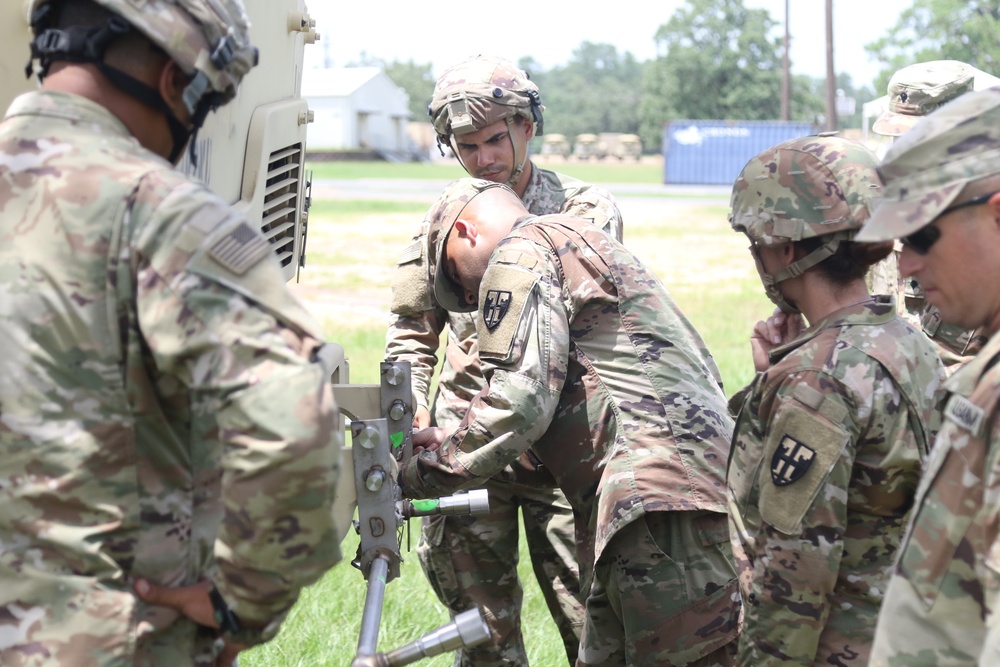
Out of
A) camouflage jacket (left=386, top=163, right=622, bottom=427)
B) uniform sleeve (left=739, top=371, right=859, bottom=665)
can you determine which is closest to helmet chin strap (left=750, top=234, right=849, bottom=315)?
uniform sleeve (left=739, top=371, right=859, bottom=665)

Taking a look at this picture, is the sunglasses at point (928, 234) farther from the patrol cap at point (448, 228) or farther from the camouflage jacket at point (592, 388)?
the patrol cap at point (448, 228)

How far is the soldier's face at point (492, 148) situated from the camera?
4.73 metres

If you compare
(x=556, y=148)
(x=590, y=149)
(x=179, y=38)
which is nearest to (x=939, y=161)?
(x=179, y=38)

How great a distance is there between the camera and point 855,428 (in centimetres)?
273

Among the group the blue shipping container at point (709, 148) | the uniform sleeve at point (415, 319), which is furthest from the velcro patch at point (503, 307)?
the blue shipping container at point (709, 148)

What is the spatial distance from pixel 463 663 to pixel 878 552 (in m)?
2.09

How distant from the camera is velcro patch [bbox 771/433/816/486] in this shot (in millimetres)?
2725

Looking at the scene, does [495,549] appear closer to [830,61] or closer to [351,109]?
[830,61]

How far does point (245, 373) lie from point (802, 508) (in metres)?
1.35

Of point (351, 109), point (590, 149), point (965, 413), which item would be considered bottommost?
point (590, 149)

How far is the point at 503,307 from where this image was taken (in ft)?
10.7

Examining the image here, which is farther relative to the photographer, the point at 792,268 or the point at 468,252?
the point at 468,252

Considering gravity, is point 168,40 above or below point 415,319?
above

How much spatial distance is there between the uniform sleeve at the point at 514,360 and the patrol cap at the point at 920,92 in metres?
2.62
